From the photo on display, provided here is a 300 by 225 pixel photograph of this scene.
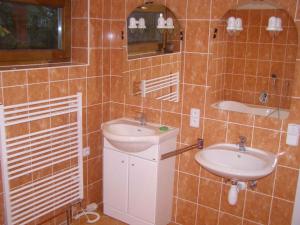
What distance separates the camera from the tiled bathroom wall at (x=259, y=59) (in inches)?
89.9

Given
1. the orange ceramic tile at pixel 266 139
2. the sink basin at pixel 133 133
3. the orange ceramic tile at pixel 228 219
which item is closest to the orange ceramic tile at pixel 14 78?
the sink basin at pixel 133 133

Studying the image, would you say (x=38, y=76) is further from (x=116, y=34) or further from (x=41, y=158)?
(x=116, y=34)

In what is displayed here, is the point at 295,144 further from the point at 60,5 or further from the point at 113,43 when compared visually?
the point at 60,5

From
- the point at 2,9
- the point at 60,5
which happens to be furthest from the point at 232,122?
the point at 2,9

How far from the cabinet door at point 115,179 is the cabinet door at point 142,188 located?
63 mm

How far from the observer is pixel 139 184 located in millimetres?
2686

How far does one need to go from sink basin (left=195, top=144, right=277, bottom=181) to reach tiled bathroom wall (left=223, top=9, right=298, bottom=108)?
0.38 m

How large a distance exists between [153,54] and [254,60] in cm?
81

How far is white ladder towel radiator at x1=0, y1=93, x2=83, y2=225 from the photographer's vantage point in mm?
2295

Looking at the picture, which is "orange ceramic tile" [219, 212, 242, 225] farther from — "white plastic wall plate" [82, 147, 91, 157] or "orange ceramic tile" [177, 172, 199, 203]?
"white plastic wall plate" [82, 147, 91, 157]

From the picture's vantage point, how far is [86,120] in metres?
2.90

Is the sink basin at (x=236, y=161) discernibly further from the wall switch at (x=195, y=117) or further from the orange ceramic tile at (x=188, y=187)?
the orange ceramic tile at (x=188, y=187)

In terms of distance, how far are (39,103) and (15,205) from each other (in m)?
0.75

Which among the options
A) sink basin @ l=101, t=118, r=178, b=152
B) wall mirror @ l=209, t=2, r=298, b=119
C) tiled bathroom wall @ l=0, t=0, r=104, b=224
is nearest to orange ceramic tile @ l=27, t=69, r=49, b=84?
tiled bathroom wall @ l=0, t=0, r=104, b=224
